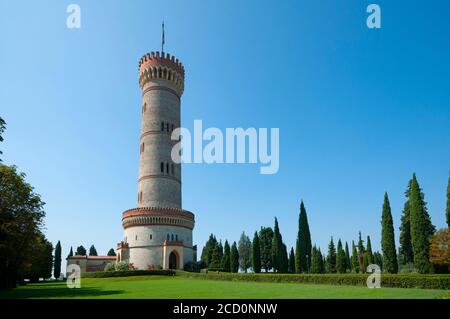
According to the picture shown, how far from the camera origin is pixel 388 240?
148 ft

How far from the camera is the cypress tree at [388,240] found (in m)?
43.0

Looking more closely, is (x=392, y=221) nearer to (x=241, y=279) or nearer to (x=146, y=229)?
(x=241, y=279)

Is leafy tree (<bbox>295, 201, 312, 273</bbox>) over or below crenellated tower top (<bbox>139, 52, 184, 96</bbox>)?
below

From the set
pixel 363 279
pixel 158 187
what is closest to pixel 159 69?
pixel 158 187

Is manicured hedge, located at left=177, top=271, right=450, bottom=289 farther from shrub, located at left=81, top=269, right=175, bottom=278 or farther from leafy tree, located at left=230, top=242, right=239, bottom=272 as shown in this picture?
leafy tree, located at left=230, top=242, right=239, bottom=272

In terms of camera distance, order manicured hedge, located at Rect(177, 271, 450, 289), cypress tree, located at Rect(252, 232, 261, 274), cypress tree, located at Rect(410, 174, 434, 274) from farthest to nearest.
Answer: cypress tree, located at Rect(252, 232, 261, 274) < cypress tree, located at Rect(410, 174, 434, 274) < manicured hedge, located at Rect(177, 271, 450, 289)

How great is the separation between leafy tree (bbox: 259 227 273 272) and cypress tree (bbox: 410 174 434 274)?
29.5 metres

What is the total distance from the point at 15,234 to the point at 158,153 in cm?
3028

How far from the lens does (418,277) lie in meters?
25.9

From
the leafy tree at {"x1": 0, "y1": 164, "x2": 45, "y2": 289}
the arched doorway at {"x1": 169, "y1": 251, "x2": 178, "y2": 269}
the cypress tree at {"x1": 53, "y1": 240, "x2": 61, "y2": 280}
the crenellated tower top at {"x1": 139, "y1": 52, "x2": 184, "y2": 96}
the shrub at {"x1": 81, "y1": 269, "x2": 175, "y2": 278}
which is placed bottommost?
the cypress tree at {"x1": 53, "y1": 240, "x2": 61, "y2": 280}

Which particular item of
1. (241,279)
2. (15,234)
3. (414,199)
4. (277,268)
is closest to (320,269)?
(277,268)

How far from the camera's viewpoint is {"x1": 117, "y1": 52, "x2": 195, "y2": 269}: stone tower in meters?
51.2

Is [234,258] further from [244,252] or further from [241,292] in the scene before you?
[241,292]

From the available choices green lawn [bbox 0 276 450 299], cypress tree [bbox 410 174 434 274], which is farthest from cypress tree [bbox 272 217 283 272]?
green lawn [bbox 0 276 450 299]
